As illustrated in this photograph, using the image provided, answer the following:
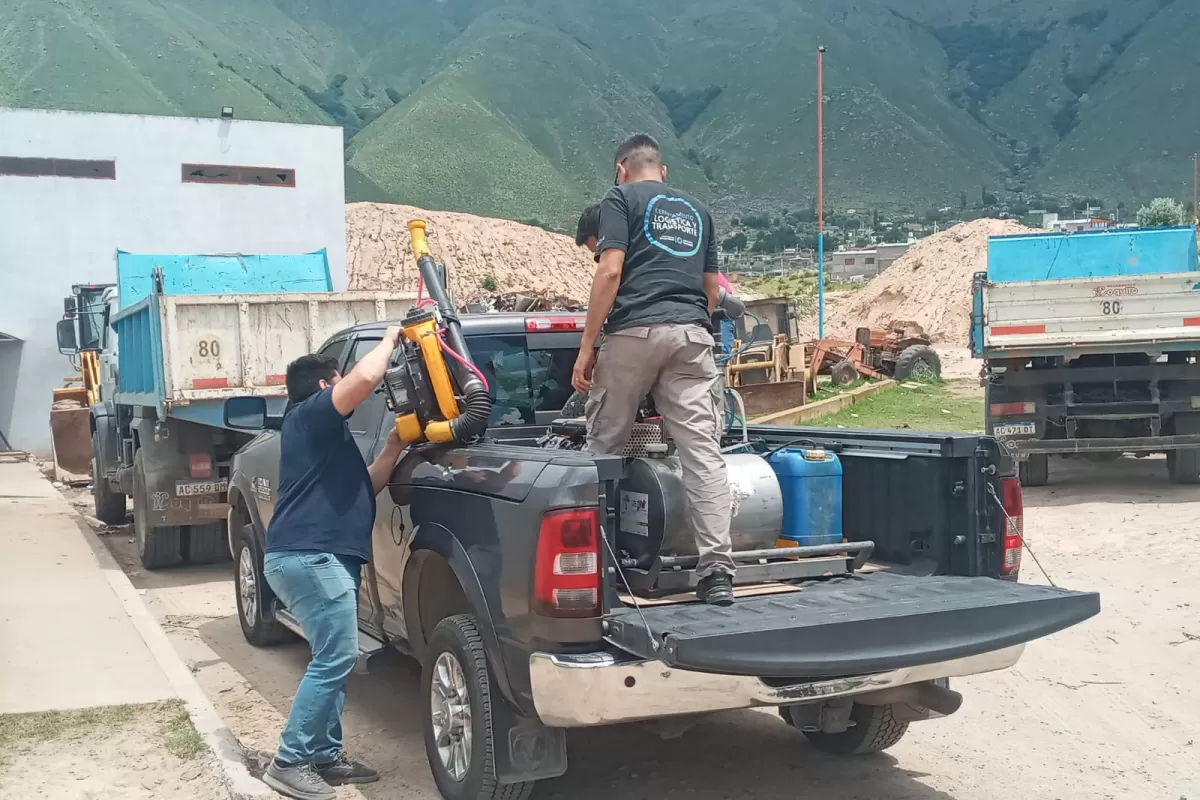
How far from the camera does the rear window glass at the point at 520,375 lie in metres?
5.77

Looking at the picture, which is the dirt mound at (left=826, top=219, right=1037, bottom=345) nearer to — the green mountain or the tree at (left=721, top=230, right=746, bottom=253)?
the green mountain

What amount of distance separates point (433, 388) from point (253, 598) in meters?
3.08

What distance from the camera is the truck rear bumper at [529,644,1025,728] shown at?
12.6ft

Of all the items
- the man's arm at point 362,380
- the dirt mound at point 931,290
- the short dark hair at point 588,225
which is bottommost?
the man's arm at point 362,380

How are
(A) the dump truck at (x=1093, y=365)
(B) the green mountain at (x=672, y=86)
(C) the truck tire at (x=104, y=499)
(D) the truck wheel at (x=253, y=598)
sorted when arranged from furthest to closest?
1. (B) the green mountain at (x=672, y=86)
2. (C) the truck tire at (x=104, y=499)
3. (A) the dump truck at (x=1093, y=365)
4. (D) the truck wheel at (x=253, y=598)

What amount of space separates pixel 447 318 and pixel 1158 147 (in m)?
122

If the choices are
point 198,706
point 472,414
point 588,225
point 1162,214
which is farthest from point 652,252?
point 1162,214

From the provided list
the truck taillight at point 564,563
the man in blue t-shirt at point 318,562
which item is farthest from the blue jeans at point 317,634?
the truck taillight at point 564,563

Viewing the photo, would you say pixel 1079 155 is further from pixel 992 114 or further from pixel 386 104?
pixel 386 104

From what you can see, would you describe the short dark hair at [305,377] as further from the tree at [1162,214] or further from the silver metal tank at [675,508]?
the tree at [1162,214]

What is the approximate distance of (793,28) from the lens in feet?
500

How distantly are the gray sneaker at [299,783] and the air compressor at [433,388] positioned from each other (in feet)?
4.66

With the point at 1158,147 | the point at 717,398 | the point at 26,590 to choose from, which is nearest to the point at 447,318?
the point at 717,398

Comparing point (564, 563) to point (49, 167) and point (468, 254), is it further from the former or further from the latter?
point (468, 254)
